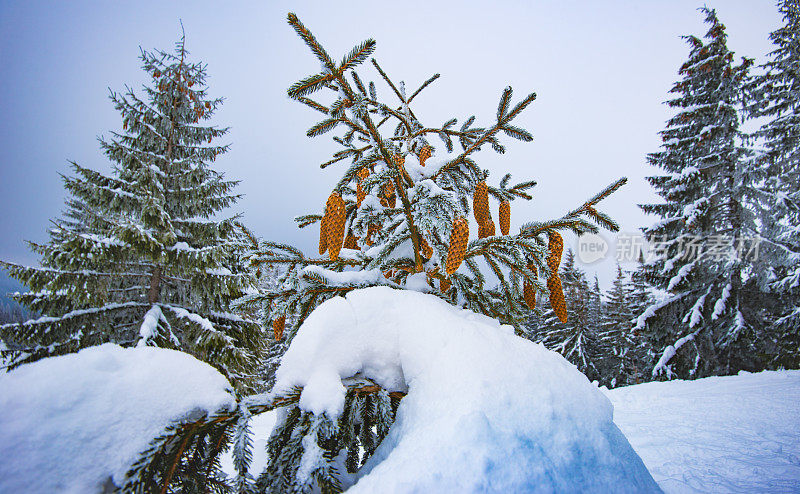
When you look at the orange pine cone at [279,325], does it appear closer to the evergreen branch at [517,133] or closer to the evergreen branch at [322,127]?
the evergreen branch at [322,127]

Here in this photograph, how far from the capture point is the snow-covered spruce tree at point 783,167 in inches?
394

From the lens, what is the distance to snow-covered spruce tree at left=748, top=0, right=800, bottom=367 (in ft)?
32.9

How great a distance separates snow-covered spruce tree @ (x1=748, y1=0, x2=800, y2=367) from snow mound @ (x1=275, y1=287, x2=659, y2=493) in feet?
45.8

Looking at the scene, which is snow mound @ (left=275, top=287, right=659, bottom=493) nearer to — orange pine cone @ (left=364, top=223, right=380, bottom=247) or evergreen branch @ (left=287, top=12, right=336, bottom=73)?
evergreen branch @ (left=287, top=12, right=336, bottom=73)

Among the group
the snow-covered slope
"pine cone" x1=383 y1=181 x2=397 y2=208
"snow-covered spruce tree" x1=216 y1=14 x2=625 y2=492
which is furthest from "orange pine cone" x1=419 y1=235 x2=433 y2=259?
the snow-covered slope

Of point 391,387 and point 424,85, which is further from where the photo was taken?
point 424,85

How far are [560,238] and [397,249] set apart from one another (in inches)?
44.6

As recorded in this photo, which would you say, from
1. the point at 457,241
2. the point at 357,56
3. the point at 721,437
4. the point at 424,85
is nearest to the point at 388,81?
the point at 424,85

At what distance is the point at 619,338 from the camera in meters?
24.0

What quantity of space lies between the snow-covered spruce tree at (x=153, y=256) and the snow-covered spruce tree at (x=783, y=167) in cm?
1613

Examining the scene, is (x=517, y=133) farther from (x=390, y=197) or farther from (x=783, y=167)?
(x=783, y=167)

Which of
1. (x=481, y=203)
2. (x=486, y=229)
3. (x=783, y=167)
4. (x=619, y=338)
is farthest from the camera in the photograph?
(x=619, y=338)

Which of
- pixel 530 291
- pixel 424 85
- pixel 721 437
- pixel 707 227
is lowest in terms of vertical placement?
pixel 721 437

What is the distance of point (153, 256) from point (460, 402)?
8423mm
